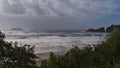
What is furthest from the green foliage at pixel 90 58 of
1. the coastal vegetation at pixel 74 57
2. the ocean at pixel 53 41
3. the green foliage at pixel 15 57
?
the ocean at pixel 53 41

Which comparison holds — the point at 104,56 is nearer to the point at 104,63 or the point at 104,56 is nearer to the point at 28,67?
the point at 104,63

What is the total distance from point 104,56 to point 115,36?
1.42m

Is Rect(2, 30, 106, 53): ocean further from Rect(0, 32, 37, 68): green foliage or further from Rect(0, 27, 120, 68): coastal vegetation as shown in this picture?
Rect(0, 32, 37, 68): green foliage

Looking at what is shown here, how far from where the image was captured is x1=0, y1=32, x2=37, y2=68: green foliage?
32.0ft

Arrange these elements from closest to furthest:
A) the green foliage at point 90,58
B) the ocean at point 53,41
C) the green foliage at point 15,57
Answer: the green foliage at point 90,58
the green foliage at point 15,57
the ocean at point 53,41

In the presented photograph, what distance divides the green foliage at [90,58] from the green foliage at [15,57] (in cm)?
115

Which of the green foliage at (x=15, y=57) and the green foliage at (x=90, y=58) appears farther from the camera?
the green foliage at (x=15, y=57)

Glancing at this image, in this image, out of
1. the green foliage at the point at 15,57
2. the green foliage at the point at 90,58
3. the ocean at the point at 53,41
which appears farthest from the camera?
the ocean at the point at 53,41

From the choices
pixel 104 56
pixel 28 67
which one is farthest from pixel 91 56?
pixel 28 67

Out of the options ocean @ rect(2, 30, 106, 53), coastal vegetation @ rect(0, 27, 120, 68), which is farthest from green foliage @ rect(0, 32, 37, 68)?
ocean @ rect(2, 30, 106, 53)

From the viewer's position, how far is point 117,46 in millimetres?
9367

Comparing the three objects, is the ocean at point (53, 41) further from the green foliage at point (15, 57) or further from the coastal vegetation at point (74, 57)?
the green foliage at point (15, 57)

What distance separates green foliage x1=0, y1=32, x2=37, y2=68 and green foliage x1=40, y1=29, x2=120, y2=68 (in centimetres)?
115

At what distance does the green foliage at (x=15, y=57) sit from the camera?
384 inches
